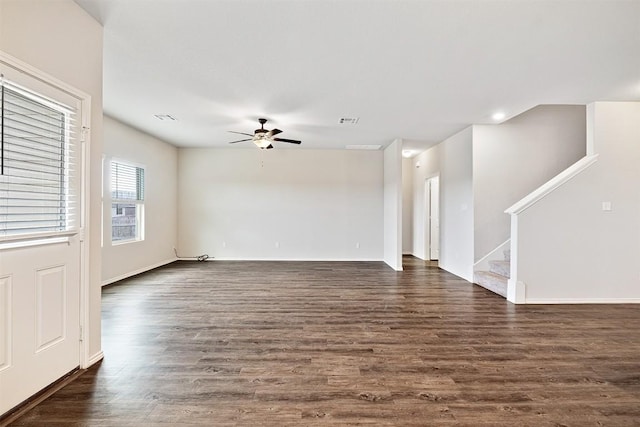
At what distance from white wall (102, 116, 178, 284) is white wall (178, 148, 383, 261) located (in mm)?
413

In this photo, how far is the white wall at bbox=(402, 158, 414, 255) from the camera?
8.58 metres

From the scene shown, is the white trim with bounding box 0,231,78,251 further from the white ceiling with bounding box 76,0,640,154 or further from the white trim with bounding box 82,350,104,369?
the white ceiling with bounding box 76,0,640,154

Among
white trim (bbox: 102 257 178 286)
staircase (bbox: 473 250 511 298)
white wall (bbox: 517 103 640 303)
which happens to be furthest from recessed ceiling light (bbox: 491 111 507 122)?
white trim (bbox: 102 257 178 286)

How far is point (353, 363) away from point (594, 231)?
3.98 metres

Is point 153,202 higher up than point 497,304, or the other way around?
point 153,202

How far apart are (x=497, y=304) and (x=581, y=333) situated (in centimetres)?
100

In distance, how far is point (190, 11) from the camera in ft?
7.47

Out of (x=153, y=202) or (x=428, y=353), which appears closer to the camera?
(x=428, y=353)

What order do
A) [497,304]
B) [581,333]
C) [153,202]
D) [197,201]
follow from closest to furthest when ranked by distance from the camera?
[581,333], [497,304], [153,202], [197,201]

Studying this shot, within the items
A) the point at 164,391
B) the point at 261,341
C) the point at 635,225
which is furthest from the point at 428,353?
the point at 635,225

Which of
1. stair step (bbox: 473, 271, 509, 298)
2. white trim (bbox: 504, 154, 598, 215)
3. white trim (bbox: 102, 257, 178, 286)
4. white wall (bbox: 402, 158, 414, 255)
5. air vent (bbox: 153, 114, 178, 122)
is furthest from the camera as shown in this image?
white wall (bbox: 402, 158, 414, 255)

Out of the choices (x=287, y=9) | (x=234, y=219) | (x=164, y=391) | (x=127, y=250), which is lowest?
(x=164, y=391)

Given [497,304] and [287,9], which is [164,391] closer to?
[287,9]

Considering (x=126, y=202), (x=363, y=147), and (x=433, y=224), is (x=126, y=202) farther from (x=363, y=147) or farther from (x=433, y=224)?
(x=433, y=224)
